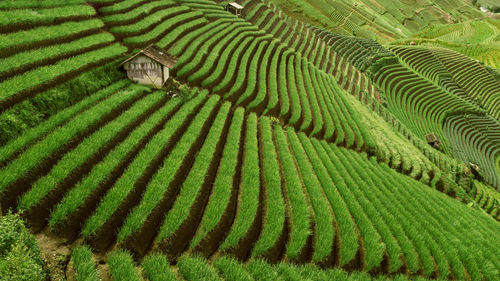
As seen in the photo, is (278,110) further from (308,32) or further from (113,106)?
(308,32)

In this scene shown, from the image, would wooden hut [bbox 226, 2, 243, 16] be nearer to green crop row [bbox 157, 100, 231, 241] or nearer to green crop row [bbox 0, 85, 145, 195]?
green crop row [bbox 157, 100, 231, 241]

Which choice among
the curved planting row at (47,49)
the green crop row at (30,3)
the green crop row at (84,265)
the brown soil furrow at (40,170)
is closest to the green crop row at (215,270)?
the green crop row at (84,265)

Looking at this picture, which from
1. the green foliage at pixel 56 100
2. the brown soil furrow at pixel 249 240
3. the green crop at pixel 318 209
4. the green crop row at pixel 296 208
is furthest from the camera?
the green foliage at pixel 56 100

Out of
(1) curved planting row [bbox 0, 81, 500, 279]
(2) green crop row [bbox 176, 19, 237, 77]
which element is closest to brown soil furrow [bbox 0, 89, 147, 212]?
(1) curved planting row [bbox 0, 81, 500, 279]

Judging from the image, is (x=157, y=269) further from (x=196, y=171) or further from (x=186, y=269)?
(x=196, y=171)

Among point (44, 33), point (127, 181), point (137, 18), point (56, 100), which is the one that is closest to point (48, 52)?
point (44, 33)

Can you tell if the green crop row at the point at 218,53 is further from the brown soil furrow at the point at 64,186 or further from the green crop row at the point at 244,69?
the brown soil furrow at the point at 64,186

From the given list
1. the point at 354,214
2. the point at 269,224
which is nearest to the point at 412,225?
the point at 354,214
